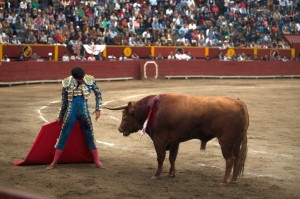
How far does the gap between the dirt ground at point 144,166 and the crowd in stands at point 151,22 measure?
31.0ft

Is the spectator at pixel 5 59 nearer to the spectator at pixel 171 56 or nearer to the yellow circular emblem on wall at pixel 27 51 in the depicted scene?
the yellow circular emblem on wall at pixel 27 51

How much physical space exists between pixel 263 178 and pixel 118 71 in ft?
63.7

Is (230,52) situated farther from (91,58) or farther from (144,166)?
(144,166)

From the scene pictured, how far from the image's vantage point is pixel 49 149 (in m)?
8.62

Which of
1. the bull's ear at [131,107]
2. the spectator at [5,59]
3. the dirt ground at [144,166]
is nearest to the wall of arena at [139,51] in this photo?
the spectator at [5,59]

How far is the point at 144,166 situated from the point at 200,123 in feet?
4.81

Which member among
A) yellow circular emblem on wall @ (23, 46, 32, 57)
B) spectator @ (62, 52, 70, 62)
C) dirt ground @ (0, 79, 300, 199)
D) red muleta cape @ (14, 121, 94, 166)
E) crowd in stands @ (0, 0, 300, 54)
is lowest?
dirt ground @ (0, 79, 300, 199)

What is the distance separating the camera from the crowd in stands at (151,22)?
84.0ft

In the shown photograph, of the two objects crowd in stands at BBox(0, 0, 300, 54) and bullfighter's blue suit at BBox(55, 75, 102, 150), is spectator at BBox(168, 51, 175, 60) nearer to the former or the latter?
crowd in stands at BBox(0, 0, 300, 54)

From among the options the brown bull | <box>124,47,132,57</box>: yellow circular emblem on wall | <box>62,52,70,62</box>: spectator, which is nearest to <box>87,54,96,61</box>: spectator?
<box>62,52,70,62</box>: spectator

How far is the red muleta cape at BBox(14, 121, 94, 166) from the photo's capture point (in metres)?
8.56

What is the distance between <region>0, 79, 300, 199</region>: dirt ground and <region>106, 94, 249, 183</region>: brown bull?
1.27 feet

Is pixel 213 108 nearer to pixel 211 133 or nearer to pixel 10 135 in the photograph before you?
pixel 211 133

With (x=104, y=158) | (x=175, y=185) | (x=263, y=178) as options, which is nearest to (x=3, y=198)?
(x=175, y=185)
